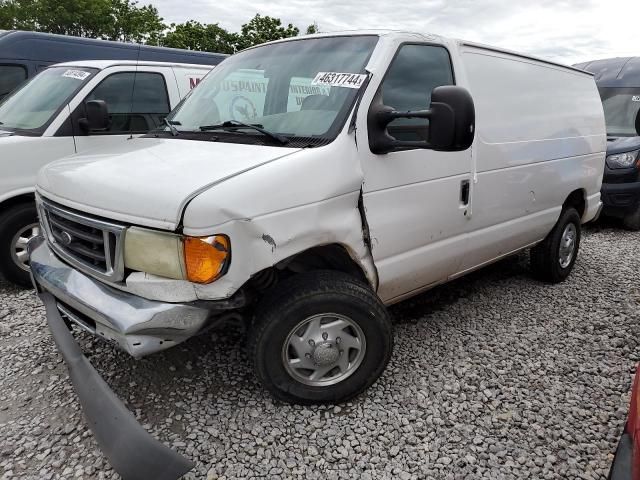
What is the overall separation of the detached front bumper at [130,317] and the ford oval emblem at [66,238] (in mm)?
214

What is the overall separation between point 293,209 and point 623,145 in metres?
6.31

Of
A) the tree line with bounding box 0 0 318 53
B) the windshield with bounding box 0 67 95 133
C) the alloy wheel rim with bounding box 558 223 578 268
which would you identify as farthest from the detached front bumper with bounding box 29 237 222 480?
the tree line with bounding box 0 0 318 53

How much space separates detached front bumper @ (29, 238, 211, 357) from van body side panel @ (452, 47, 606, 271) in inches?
81.7

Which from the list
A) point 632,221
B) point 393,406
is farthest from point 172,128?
point 632,221

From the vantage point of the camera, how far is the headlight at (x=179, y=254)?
2.11 metres

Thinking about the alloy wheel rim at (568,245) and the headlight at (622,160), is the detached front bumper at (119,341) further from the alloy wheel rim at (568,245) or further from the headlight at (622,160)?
the headlight at (622,160)

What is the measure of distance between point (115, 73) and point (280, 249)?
3621 mm

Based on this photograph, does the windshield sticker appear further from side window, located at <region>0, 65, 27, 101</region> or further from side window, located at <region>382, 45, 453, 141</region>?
side window, located at <region>382, 45, 453, 141</region>

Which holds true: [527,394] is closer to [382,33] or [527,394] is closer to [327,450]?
[327,450]

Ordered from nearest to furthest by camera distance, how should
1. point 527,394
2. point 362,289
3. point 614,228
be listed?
1. point 362,289
2. point 527,394
3. point 614,228

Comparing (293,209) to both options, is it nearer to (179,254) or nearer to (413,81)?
(179,254)

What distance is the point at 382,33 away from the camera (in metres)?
2.92

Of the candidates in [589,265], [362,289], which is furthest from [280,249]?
[589,265]

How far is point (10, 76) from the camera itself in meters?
6.84
